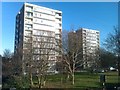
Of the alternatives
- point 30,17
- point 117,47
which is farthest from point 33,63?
point 30,17

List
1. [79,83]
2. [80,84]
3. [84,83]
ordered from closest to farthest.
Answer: [80,84] → [84,83] → [79,83]

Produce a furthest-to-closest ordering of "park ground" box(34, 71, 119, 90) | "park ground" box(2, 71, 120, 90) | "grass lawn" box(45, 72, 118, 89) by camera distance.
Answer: "grass lawn" box(45, 72, 118, 89)
"park ground" box(34, 71, 119, 90)
"park ground" box(2, 71, 120, 90)

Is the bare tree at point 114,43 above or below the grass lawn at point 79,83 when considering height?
above

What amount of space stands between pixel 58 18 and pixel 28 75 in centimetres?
2026

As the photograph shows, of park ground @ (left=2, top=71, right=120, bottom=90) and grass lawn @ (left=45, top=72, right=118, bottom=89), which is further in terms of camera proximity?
grass lawn @ (left=45, top=72, right=118, bottom=89)

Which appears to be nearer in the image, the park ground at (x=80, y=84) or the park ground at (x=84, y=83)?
the park ground at (x=80, y=84)

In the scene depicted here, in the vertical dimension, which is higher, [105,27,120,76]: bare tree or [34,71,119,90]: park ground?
[105,27,120,76]: bare tree

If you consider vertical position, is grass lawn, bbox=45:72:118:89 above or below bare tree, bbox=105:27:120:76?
below

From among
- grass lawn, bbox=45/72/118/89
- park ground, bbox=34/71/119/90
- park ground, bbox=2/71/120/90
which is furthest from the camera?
grass lawn, bbox=45/72/118/89

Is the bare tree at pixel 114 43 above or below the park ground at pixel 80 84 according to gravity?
above

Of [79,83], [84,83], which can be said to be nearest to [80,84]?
[84,83]

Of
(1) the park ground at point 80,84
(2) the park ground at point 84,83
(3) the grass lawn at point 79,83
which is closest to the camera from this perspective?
(1) the park ground at point 80,84

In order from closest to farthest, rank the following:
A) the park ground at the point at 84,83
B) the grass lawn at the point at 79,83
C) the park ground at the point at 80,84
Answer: the park ground at the point at 80,84 → the park ground at the point at 84,83 → the grass lawn at the point at 79,83

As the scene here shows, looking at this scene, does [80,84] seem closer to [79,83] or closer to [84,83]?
[84,83]
